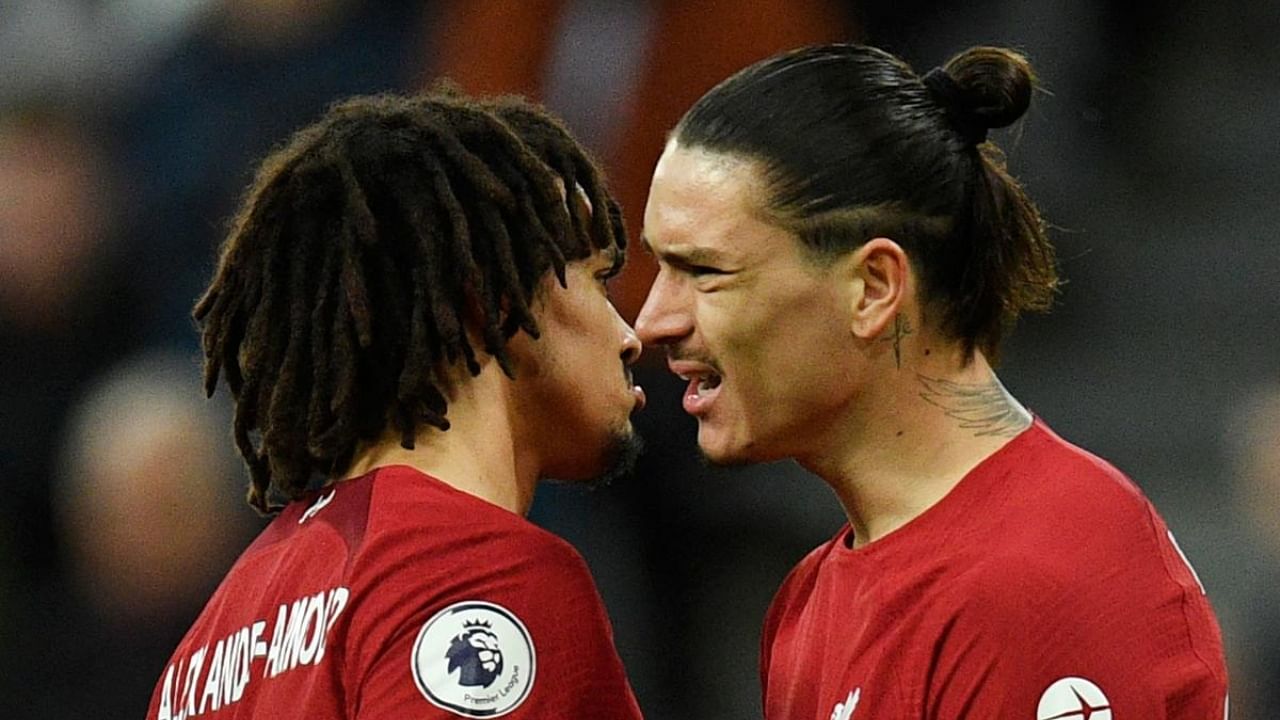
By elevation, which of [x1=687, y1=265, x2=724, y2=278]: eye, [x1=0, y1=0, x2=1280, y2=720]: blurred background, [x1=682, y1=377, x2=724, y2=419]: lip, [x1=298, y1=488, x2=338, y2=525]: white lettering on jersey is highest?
[x1=687, y1=265, x2=724, y2=278]: eye

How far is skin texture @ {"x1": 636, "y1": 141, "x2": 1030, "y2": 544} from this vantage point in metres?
2.77

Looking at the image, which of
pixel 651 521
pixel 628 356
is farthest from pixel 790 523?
pixel 628 356

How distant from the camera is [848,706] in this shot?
2588 millimetres

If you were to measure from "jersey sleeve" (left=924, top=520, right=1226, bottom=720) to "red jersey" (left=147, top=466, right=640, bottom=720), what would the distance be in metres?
0.41

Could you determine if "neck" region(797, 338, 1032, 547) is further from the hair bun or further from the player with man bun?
the hair bun

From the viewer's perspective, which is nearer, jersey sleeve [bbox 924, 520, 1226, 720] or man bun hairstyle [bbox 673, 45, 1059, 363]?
jersey sleeve [bbox 924, 520, 1226, 720]

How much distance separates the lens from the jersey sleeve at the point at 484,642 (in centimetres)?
237

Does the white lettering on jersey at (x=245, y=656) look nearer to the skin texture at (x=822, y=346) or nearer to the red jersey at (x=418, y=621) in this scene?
the red jersey at (x=418, y=621)

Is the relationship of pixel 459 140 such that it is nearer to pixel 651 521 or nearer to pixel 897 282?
pixel 897 282

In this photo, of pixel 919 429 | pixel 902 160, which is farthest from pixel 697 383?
pixel 902 160

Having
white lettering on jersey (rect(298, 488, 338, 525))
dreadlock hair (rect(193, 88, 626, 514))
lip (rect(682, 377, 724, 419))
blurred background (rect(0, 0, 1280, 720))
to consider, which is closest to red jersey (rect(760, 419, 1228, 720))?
lip (rect(682, 377, 724, 419))

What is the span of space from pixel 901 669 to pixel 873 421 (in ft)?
1.37

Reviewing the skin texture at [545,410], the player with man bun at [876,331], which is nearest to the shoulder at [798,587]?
the player with man bun at [876,331]

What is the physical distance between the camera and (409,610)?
239 centimetres
